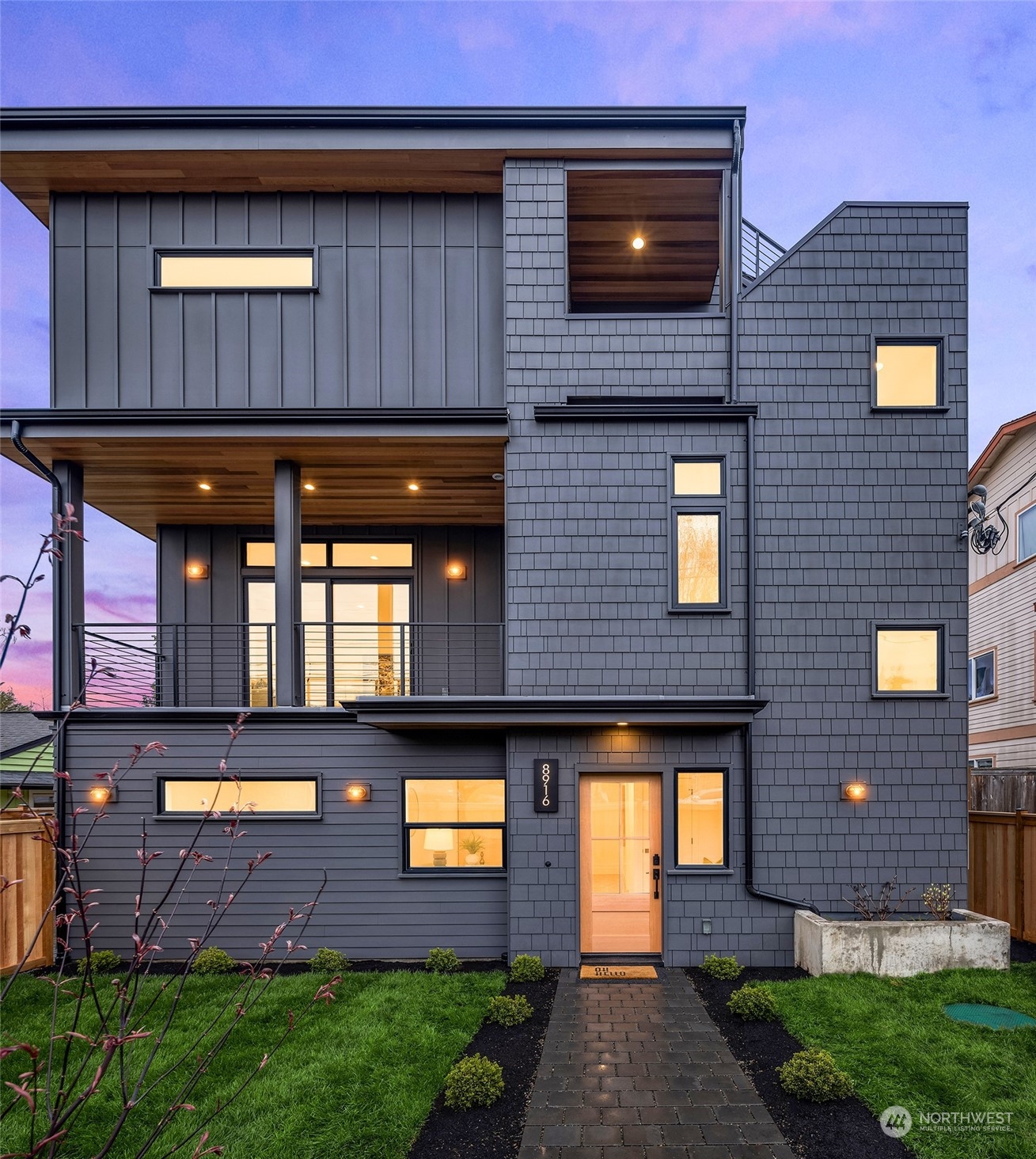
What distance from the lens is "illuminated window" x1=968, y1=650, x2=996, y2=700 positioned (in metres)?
A: 15.1

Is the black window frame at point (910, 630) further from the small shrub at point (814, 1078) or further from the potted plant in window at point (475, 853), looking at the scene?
the potted plant in window at point (475, 853)

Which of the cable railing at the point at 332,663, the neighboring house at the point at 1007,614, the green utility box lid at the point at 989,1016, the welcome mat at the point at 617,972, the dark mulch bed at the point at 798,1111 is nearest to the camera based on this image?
the dark mulch bed at the point at 798,1111

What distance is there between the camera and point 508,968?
7.50 metres

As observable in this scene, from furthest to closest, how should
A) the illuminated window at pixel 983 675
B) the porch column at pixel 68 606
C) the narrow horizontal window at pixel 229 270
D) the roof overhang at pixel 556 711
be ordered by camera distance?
the illuminated window at pixel 983 675
the narrow horizontal window at pixel 229 270
the porch column at pixel 68 606
the roof overhang at pixel 556 711

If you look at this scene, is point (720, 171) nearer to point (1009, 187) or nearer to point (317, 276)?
point (317, 276)

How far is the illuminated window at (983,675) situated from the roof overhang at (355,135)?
12664mm

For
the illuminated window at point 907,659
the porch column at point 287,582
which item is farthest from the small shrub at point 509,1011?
the illuminated window at point 907,659

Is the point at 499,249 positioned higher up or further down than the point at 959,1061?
higher up

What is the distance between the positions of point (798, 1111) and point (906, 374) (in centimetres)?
724

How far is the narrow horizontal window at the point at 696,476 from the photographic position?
313 inches

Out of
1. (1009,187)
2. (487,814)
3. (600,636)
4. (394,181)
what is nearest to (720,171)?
(394,181)

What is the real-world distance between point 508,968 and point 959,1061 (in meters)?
4.14

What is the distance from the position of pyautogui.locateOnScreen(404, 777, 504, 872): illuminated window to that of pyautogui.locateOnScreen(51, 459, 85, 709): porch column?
4.18 meters

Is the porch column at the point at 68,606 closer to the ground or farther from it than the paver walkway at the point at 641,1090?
farther from it
